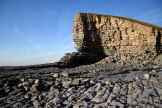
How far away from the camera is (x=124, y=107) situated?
438 centimetres

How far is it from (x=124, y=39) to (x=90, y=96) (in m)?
26.9

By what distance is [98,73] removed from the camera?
14.9 metres

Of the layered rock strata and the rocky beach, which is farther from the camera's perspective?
the layered rock strata

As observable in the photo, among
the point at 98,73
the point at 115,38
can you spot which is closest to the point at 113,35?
the point at 115,38

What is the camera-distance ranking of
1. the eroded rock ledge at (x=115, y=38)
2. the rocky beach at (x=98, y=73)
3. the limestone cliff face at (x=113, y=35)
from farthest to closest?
the limestone cliff face at (x=113, y=35), the eroded rock ledge at (x=115, y=38), the rocky beach at (x=98, y=73)

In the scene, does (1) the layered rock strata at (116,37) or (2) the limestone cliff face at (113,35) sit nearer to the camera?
(1) the layered rock strata at (116,37)

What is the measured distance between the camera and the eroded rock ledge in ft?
86.9

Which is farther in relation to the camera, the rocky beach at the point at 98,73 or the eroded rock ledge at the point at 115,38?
the eroded rock ledge at the point at 115,38

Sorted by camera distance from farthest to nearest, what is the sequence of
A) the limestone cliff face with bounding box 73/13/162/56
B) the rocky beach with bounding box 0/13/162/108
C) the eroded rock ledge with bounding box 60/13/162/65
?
the limestone cliff face with bounding box 73/13/162/56
the eroded rock ledge with bounding box 60/13/162/65
the rocky beach with bounding box 0/13/162/108

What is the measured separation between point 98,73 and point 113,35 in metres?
19.2

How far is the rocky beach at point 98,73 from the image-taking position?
5.38 metres

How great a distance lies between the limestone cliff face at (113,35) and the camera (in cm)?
2681

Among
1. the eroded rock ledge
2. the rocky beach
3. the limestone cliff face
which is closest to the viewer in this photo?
the rocky beach

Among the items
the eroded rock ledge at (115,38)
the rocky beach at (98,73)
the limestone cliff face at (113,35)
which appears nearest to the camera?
the rocky beach at (98,73)
